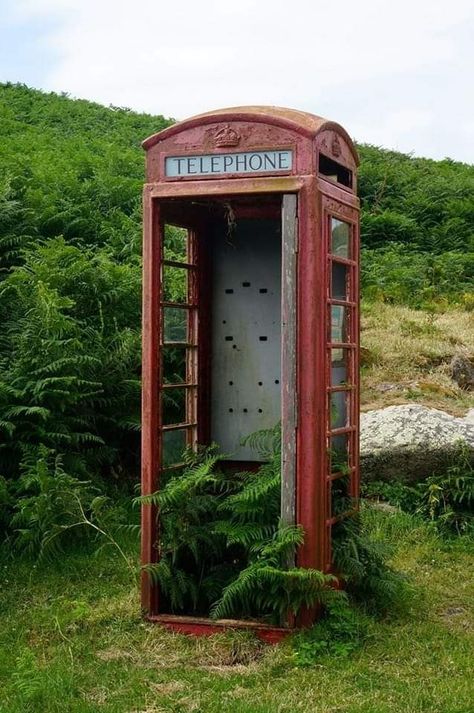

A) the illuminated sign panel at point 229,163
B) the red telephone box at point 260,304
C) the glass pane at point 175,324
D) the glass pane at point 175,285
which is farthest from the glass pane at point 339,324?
the glass pane at point 175,285

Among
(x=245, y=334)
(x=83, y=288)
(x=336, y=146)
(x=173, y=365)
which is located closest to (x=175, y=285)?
(x=83, y=288)

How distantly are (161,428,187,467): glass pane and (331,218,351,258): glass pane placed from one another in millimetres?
1553

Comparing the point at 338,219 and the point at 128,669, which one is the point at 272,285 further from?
the point at 128,669

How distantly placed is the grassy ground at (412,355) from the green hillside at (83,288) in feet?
0.57

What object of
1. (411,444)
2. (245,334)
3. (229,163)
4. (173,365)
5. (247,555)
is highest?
(229,163)

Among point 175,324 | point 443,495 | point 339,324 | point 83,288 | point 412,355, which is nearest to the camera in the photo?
point 339,324

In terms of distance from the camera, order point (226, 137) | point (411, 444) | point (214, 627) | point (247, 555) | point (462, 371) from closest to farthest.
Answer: point (214, 627), point (226, 137), point (247, 555), point (411, 444), point (462, 371)

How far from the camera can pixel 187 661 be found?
493 centimetres

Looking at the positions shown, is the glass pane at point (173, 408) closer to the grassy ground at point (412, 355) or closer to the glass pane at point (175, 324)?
the glass pane at point (175, 324)

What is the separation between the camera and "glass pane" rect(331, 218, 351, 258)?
5.53 m

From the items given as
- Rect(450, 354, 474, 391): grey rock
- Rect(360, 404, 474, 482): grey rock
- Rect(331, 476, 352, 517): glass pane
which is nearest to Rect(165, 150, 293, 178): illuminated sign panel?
Rect(331, 476, 352, 517): glass pane

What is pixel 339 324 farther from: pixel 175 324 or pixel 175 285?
pixel 175 285

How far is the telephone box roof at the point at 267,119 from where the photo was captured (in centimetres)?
520

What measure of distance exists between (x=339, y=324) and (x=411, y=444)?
7.18 ft
